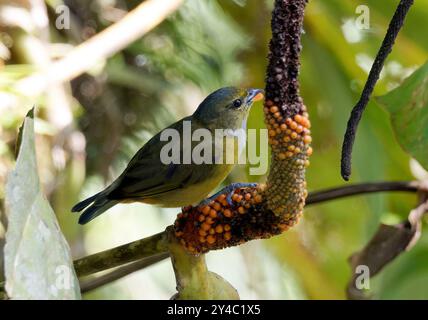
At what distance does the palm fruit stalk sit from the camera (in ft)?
2.85

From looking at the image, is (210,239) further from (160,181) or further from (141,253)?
(160,181)

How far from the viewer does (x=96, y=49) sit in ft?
5.53

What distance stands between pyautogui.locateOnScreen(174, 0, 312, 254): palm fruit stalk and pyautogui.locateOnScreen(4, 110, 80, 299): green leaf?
22 centimetres

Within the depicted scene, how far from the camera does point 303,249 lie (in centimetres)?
198

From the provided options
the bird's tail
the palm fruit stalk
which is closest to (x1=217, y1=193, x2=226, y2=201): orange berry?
the palm fruit stalk

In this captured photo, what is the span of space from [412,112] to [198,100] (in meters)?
1.01

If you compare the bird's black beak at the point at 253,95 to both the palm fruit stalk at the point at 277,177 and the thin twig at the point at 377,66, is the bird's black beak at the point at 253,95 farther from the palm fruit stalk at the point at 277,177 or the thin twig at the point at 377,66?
the thin twig at the point at 377,66

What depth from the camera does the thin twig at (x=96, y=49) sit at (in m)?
1.69

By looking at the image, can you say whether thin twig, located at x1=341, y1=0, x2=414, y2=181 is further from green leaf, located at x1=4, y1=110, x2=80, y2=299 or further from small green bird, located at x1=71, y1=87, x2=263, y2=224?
small green bird, located at x1=71, y1=87, x2=263, y2=224

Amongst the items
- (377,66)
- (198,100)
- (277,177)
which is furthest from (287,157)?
(198,100)

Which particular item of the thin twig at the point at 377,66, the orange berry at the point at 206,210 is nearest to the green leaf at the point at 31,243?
the orange berry at the point at 206,210
